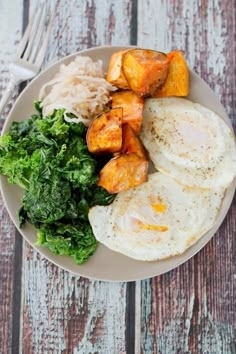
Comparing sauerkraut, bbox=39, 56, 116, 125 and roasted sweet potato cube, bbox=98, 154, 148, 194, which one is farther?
sauerkraut, bbox=39, 56, 116, 125

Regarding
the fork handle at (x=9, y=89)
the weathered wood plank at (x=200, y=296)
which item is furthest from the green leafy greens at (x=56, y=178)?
the weathered wood plank at (x=200, y=296)

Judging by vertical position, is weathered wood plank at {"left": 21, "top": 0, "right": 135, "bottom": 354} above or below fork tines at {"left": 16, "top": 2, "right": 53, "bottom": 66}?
below

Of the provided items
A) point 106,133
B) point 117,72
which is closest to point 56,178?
point 106,133

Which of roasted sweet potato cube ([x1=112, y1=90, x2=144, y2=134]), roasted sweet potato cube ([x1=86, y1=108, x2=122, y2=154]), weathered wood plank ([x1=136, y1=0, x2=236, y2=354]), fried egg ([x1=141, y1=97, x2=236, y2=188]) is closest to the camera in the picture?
roasted sweet potato cube ([x1=86, y1=108, x2=122, y2=154])

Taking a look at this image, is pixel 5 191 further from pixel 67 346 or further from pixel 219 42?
pixel 219 42

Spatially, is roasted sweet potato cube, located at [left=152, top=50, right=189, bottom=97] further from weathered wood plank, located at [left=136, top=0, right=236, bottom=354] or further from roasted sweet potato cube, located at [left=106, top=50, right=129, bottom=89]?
weathered wood plank, located at [left=136, top=0, right=236, bottom=354]

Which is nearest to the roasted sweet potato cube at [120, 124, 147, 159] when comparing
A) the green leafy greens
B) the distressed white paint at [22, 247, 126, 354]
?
the green leafy greens

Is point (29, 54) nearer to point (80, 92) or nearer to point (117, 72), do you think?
point (80, 92)
